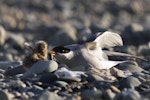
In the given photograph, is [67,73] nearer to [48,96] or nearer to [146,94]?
[48,96]

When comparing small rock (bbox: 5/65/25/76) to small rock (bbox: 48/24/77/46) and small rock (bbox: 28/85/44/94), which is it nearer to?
small rock (bbox: 28/85/44/94)

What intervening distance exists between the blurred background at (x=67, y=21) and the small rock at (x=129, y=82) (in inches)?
209

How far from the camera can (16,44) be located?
1366cm

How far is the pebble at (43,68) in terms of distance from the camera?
23.7 feet

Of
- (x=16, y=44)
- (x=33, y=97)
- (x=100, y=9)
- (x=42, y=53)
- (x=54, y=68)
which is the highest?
(x=100, y=9)

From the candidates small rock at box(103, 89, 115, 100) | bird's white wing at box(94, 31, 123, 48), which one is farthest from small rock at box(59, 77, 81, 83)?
bird's white wing at box(94, 31, 123, 48)

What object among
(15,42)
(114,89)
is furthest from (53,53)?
(15,42)

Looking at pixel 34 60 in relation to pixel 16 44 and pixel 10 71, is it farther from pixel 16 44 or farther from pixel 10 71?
pixel 16 44

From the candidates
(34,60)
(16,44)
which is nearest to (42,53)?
(34,60)

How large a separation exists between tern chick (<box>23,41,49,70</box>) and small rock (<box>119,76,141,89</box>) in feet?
4.27

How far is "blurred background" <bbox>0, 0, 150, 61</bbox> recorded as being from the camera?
13602 millimetres

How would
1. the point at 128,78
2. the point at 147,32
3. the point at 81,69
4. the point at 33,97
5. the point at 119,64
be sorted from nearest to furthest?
the point at 33,97
the point at 128,78
the point at 81,69
the point at 119,64
the point at 147,32

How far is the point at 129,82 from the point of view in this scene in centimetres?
682

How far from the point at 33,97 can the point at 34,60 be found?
4.53 feet
